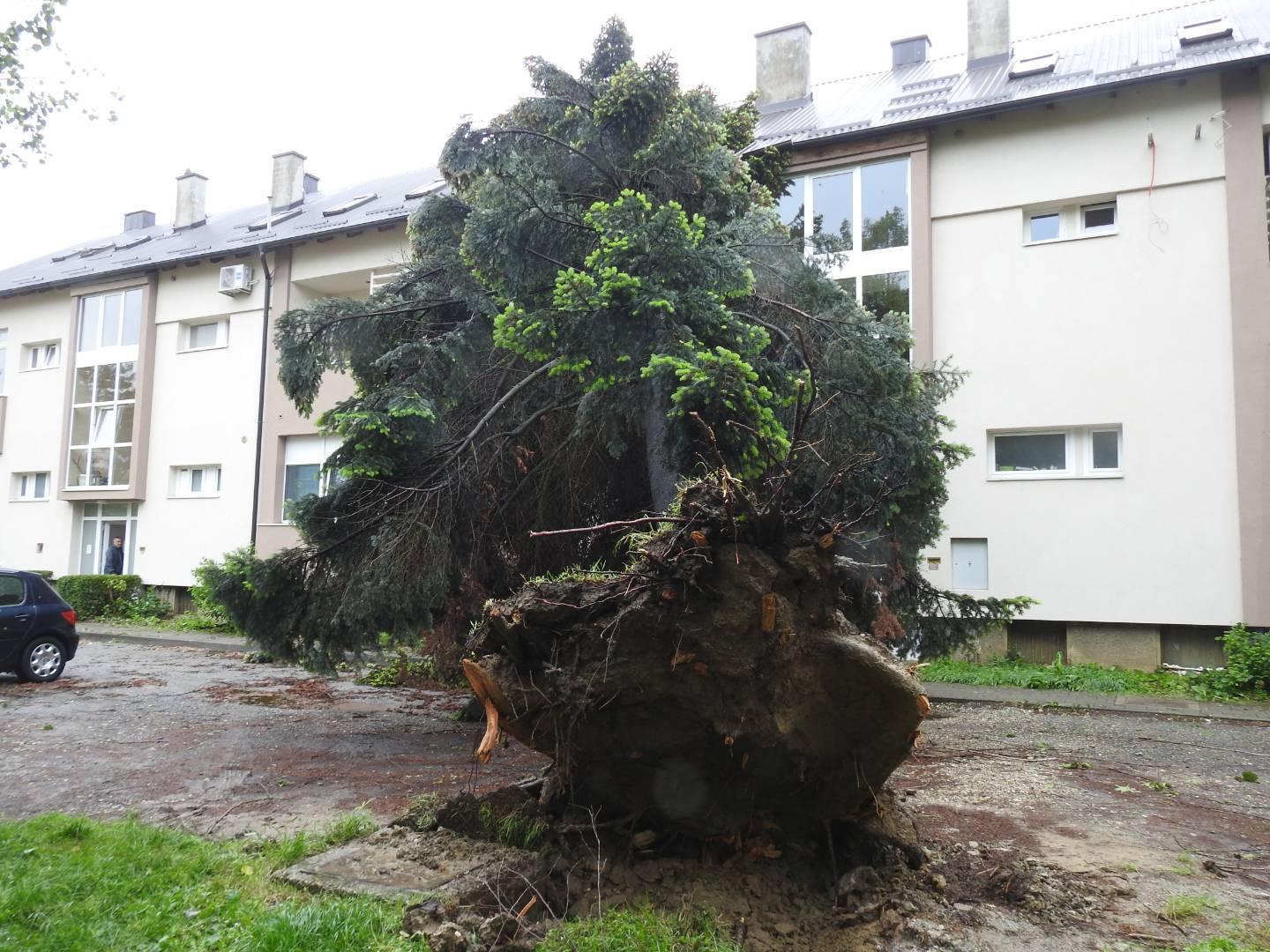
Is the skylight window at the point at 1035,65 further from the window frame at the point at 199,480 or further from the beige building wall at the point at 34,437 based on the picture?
the beige building wall at the point at 34,437

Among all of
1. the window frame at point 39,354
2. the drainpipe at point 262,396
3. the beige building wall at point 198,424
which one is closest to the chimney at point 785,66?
the drainpipe at point 262,396

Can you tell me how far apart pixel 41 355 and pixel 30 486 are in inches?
151

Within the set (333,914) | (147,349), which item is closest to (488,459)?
(333,914)

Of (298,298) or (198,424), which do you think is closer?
(298,298)

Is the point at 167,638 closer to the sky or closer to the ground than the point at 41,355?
closer to the ground

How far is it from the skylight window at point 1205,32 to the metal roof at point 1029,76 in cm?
7

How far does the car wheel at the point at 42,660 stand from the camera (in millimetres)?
12711

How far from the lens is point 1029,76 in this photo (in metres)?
16.0

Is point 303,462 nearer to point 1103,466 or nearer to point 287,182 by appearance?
point 287,182

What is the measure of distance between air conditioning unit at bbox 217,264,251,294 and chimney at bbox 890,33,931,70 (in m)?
15.8

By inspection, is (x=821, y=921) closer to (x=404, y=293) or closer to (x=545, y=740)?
(x=545, y=740)

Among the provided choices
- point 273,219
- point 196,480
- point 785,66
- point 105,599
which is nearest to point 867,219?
point 785,66

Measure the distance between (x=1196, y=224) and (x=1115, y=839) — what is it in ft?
36.6

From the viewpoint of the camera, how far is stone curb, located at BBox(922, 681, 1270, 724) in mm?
10984
